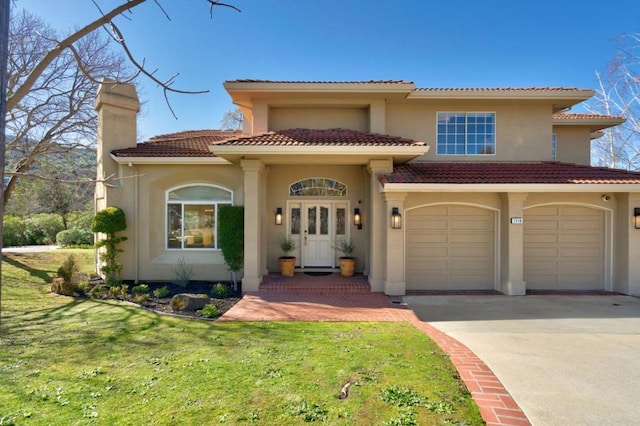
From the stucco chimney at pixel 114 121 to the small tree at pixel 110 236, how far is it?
1.56m

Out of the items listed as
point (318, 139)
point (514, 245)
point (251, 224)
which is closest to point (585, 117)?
point (514, 245)

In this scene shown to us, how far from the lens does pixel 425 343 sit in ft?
19.6

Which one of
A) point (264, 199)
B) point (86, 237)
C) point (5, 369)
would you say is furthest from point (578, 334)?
point (86, 237)

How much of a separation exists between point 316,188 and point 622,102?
22766 millimetres

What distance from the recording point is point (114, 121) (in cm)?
1224

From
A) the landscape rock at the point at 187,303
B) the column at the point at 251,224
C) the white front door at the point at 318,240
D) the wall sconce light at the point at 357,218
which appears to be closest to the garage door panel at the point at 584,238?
the wall sconce light at the point at 357,218

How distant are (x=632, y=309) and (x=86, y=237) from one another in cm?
2783

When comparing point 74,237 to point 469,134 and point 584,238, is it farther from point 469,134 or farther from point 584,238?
point 584,238

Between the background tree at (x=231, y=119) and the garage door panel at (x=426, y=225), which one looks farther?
the background tree at (x=231, y=119)

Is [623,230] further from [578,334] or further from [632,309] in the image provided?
[578,334]

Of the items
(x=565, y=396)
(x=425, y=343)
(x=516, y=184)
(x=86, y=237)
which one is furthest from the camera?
(x=86, y=237)

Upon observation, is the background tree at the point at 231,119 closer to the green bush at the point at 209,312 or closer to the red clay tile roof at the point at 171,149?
the red clay tile roof at the point at 171,149

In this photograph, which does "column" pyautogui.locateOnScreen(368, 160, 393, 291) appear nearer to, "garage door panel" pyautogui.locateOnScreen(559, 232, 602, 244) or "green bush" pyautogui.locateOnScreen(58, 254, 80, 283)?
"garage door panel" pyautogui.locateOnScreen(559, 232, 602, 244)

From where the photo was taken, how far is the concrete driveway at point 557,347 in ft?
13.5
